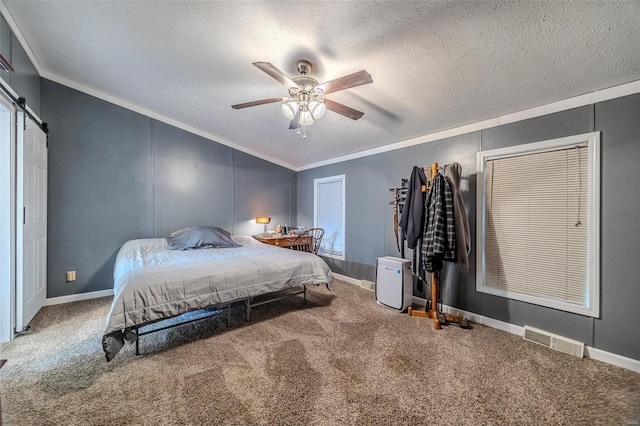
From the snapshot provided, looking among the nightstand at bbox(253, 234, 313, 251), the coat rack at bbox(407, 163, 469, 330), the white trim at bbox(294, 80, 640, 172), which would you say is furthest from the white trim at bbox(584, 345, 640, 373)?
the nightstand at bbox(253, 234, 313, 251)

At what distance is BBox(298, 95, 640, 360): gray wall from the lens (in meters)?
2.06

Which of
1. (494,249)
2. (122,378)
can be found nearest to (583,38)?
(494,249)

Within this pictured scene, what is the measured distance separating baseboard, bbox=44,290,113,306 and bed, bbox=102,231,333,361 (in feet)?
3.10

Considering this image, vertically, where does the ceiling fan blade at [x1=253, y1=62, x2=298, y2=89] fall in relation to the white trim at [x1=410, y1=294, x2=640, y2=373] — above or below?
above

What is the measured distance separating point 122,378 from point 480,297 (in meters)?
3.38

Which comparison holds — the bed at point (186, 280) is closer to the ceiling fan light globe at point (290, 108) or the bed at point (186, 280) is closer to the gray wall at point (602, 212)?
the ceiling fan light globe at point (290, 108)

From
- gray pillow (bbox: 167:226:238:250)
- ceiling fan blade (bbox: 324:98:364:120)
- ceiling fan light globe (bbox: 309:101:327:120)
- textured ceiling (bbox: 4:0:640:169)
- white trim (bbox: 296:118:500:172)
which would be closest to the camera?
textured ceiling (bbox: 4:0:640:169)

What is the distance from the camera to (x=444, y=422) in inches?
59.4

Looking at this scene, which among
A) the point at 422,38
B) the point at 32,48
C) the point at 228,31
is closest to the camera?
the point at 422,38

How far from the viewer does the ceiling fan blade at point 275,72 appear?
1.83 metres

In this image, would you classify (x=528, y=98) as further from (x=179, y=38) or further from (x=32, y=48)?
(x=32, y=48)

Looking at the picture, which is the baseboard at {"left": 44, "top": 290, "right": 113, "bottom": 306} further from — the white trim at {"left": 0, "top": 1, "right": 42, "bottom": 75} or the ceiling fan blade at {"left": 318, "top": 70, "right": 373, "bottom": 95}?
the ceiling fan blade at {"left": 318, "top": 70, "right": 373, "bottom": 95}

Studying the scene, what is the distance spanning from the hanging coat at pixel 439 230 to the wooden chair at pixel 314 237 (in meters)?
2.51

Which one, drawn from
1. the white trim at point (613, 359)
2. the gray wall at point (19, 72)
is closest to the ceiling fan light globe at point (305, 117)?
the gray wall at point (19, 72)
